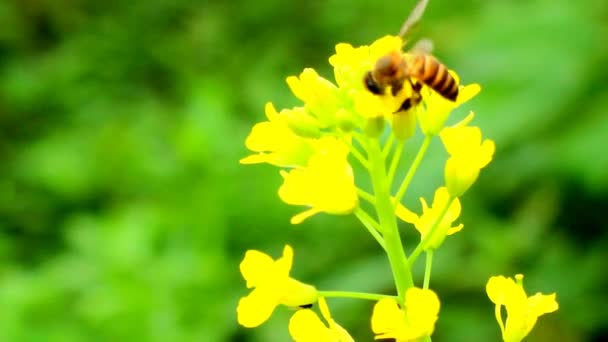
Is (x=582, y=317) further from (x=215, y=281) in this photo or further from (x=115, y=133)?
(x=115, y=133)

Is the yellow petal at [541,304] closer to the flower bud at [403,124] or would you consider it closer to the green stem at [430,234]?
the green stem at [430,234]

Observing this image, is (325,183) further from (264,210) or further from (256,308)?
(264,210)

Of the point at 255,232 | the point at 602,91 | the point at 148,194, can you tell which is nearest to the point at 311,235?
the point at 255,232

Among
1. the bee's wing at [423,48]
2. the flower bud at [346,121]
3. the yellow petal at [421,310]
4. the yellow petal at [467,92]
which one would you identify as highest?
the bee's wing at [423,48]

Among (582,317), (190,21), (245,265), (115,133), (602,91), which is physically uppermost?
(190,21)

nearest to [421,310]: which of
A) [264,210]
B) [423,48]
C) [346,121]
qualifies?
[346,121]

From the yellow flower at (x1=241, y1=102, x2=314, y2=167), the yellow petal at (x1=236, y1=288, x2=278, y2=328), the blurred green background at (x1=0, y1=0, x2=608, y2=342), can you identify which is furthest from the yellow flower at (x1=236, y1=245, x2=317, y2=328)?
the blurred green background at (x1=0, y1=0, x2=608, y2=342)

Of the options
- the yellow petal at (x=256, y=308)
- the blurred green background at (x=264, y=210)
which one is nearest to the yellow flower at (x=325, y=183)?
the yellow petal at (x=256, y=308)
